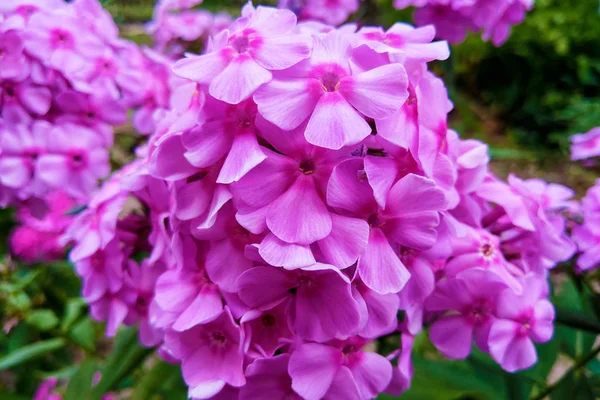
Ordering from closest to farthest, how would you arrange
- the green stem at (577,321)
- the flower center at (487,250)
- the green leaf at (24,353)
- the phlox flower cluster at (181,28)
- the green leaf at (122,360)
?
the flower center at (487,250), the green stem at (577,321), the green leaf at (122,360), the green leaf at (24,353), the phlox flower cluster at (181,28)

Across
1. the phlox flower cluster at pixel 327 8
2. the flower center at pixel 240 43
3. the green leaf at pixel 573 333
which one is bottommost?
the green leaf at pixel 573 333

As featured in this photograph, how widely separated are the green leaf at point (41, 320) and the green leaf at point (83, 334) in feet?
0.17

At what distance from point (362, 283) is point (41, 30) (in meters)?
0.48

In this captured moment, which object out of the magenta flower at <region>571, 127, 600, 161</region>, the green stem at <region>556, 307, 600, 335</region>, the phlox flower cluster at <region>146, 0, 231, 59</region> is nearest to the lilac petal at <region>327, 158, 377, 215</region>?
the green stem at <region>556, 307, 600, 335</region>

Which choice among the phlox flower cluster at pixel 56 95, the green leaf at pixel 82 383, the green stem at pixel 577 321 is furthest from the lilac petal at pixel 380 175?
the green leaf at pixel 82 383

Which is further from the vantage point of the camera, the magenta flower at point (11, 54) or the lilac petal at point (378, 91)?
the magenta flower at point (11, 54)

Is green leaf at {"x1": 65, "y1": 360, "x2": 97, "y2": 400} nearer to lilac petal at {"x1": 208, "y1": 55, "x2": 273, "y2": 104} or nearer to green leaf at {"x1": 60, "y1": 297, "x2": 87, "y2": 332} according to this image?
green leaf at {"x1": 60, "y1": 297, "x2": 87, "y2": 332}

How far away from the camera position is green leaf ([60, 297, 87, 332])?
35.1 inches

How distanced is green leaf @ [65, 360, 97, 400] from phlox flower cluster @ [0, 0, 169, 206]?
274 mm

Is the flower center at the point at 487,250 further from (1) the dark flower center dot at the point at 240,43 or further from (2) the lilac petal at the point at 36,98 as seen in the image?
(2) the lilac petal at the point at 36,98

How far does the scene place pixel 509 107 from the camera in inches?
114

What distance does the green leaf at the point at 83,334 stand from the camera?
0.91 metres

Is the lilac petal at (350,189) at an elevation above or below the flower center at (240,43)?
below

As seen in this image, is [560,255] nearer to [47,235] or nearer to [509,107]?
[47,235]
